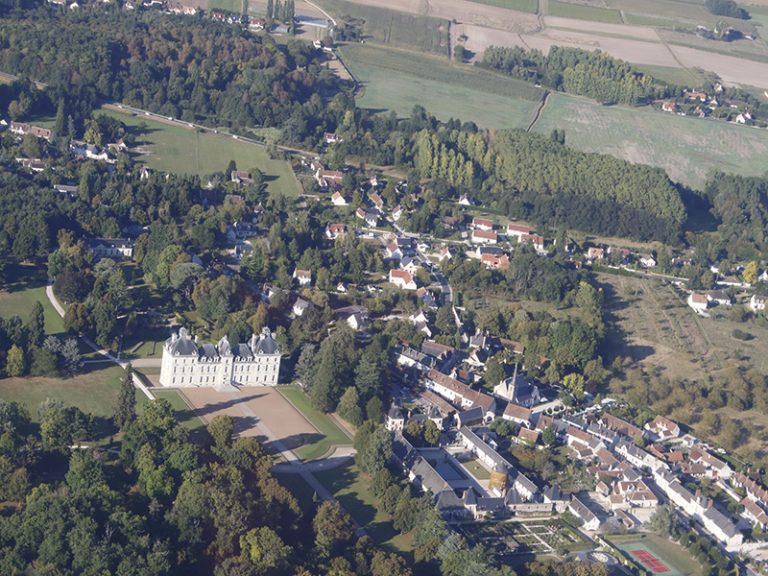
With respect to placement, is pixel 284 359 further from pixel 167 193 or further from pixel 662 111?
pixel 662 111

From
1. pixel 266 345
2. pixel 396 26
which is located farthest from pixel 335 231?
pixel 396 26

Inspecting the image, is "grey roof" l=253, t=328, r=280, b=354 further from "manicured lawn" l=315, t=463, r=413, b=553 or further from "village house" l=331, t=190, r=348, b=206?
"village house" l=331, t=190, r=348, b=206

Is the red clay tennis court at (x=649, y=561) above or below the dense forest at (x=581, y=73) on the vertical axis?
below

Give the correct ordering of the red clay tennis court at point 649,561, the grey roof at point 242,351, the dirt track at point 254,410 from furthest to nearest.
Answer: the grey roof at point 242,351, the dirt track at point 254,410, the red clay tennis court at point 649,561

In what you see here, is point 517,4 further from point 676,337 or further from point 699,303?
point 676,337

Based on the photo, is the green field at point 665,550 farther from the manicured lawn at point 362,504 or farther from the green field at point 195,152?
the green field at point 195,152

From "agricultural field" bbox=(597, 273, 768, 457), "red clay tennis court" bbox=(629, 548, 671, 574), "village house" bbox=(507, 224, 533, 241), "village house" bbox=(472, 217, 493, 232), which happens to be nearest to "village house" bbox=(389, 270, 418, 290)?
"village house" bbox=(472, 217, 493, 232)

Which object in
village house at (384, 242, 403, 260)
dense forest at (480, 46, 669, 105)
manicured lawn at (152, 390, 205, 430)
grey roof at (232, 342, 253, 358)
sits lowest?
manicured lawn at (152, 390, 205, 430)

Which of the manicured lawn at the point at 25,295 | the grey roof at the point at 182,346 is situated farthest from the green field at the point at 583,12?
the grey roof at the point at 182,346
